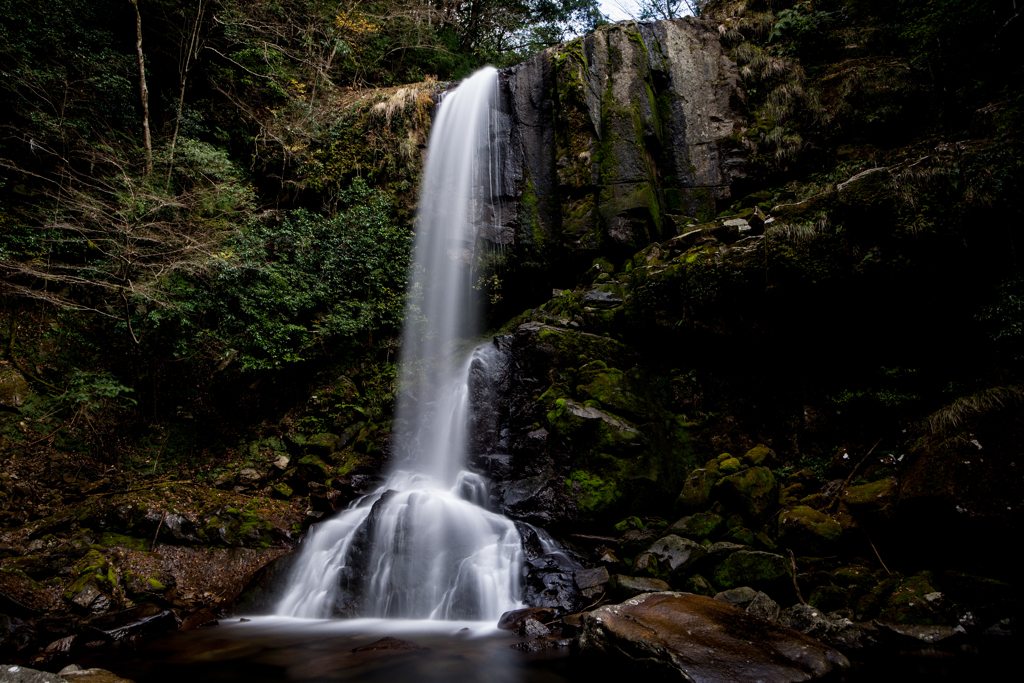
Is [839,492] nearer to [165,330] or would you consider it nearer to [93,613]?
[93,613]

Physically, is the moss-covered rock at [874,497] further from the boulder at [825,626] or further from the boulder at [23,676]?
the boulder at [23,676]

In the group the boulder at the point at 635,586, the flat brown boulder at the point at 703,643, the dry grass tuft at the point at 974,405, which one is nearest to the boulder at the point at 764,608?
the flat brown boulder at the point at 703,643

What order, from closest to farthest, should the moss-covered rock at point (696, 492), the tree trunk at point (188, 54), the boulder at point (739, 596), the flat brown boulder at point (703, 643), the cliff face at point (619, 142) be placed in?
the flat brown boulder at point (703, 643), the boulder at point (739, 596), the moss-covered rock at point (696, 492), the cliff face at point (619, 142), the tree trunk at point (188, 54)

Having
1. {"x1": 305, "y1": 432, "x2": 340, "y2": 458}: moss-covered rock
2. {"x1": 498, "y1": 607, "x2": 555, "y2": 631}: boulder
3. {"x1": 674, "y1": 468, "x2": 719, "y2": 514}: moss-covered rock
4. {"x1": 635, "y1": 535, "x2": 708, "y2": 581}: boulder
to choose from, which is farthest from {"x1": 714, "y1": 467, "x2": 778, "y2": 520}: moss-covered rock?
{"x1": 305, "y1": 432, "x2": 340, "y2": 458}: moss-covered rock

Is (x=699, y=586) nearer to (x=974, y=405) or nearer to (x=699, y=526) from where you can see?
(x=699, y=526)

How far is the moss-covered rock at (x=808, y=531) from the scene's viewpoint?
16.6 ft

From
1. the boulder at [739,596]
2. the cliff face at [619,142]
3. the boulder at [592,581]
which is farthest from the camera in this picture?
the cliff face at [619,142]

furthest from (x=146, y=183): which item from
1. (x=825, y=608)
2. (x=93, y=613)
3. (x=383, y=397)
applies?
(x=825, y=608)

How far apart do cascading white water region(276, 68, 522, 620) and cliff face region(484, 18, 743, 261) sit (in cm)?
116

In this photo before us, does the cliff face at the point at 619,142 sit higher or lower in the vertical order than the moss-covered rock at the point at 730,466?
higher

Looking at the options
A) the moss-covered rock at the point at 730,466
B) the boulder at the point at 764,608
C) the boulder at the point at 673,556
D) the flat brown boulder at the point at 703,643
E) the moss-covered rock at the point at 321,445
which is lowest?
the boulder at the point at 764,608

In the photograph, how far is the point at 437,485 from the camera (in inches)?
357

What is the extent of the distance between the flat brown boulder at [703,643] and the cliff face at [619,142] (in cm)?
794

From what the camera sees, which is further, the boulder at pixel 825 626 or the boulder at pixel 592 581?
the boulder at pixel 592 581
